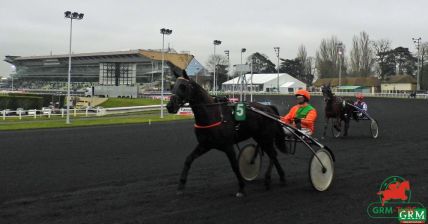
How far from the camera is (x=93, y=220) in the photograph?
5020mm

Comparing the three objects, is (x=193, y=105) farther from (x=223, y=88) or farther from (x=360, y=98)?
(x=223, y=88)

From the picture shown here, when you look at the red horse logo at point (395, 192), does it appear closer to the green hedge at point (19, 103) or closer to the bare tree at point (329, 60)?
the green hedge at point (19, 103)

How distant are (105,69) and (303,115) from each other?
289 feet

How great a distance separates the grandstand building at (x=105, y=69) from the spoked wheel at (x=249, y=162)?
2057 inches

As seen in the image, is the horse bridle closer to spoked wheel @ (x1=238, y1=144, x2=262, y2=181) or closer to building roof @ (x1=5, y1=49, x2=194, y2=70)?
spoked wheel @ (x1=238, y1=144, x2=262, y2=181)

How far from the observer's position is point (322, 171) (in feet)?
22.3

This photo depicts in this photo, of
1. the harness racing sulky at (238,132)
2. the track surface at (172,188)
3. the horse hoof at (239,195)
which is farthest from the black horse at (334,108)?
the horse hoof at (239,195)

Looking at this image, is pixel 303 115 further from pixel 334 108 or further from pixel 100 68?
pixel 100 68

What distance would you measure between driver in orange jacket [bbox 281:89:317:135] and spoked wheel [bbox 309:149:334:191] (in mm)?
579

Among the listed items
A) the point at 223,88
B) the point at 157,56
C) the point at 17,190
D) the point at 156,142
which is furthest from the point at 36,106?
the point at 223,88

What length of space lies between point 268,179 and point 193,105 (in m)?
1.66

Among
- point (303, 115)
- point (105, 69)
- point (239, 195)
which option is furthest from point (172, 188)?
point (105, 69)

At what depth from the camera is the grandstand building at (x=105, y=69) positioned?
78688 millimetres

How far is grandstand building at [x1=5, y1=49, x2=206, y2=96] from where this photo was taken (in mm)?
78688
